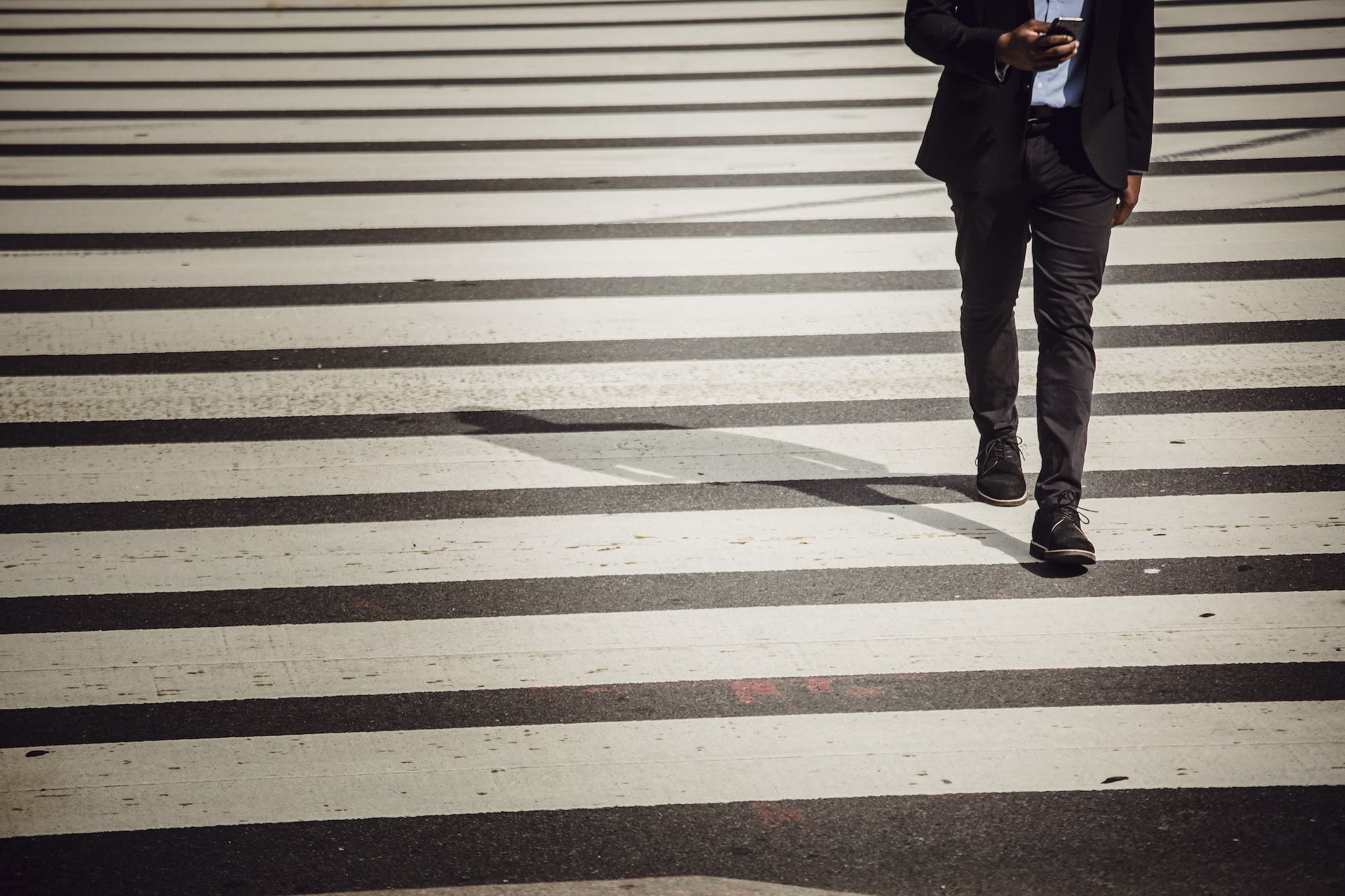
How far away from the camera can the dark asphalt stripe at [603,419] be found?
509cm

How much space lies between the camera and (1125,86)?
13.5ft

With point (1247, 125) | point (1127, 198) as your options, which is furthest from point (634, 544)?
point (1247, 125)

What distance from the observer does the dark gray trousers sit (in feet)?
13.4

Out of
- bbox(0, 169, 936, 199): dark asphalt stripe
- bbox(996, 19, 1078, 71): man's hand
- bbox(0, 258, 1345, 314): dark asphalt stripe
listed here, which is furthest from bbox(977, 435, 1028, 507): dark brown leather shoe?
bbox(0, 169, 936, 199): dark asphalt stripe

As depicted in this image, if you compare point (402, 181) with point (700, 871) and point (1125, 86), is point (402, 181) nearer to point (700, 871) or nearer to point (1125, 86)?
point (1125, 86)

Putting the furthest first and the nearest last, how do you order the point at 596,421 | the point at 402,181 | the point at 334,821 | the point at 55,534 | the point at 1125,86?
1. the point at 402,181
2. the point at 596,421
3. the point at 55,534
4. the point at 1125,86
5. the point at 334,821

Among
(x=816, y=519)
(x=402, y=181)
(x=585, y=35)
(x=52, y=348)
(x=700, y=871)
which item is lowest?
(x=700, y=871)

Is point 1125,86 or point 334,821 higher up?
point 1125,86

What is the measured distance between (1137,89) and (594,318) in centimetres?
257

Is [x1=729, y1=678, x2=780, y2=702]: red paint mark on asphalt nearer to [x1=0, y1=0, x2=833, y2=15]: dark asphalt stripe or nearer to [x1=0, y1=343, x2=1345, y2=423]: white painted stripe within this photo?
[x1=0, y1=343, x2=1345, y2=423]: white painted stripe

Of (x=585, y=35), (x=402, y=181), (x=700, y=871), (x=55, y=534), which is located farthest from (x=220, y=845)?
(x=585, y=35)

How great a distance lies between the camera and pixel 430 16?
9.60 meters

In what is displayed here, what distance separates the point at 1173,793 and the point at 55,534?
3.48 m

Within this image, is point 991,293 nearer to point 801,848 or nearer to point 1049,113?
A: point 1049,113
